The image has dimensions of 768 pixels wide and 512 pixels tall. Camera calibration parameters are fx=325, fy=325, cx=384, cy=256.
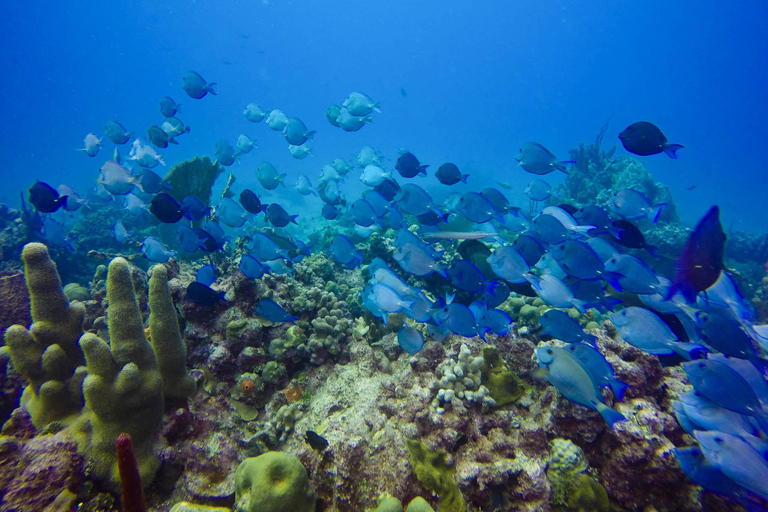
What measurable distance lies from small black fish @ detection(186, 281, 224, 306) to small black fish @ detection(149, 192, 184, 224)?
1274 mm

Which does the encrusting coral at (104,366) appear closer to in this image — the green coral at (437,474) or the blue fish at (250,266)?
the blue fish at (250,266)

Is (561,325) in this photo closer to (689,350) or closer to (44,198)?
(689,350)

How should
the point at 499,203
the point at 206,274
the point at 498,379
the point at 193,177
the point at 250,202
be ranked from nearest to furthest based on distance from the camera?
the point at 498,379
the point at 206,274
the point at 499,203
the point at 250,202
the point at 193,177

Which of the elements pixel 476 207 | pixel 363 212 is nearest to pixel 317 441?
pixel 363 212

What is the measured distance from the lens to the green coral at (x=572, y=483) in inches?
103

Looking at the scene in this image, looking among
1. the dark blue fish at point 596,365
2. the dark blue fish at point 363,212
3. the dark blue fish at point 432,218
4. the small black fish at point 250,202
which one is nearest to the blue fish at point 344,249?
the dark blue fish at point 363,212

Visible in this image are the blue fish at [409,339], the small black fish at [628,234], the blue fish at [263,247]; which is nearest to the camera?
the blue fish at [409,339]

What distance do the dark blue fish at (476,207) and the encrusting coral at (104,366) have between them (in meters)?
3.82

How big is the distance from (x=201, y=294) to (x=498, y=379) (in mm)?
3784

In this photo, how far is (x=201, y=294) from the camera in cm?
424

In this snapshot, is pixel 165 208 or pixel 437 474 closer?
pixel 437 474

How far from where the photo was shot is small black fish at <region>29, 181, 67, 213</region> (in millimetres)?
4953

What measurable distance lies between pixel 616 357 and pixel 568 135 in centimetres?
13853

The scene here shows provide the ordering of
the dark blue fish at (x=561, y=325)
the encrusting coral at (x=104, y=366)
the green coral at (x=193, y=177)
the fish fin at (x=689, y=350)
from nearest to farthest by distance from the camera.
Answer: the fish fin at (x=689, y=350)
the encrusting coral at (x=104, y=366)
the dark blue fish at (x=561, y=325)
the green coral at (x=193, y=177)
